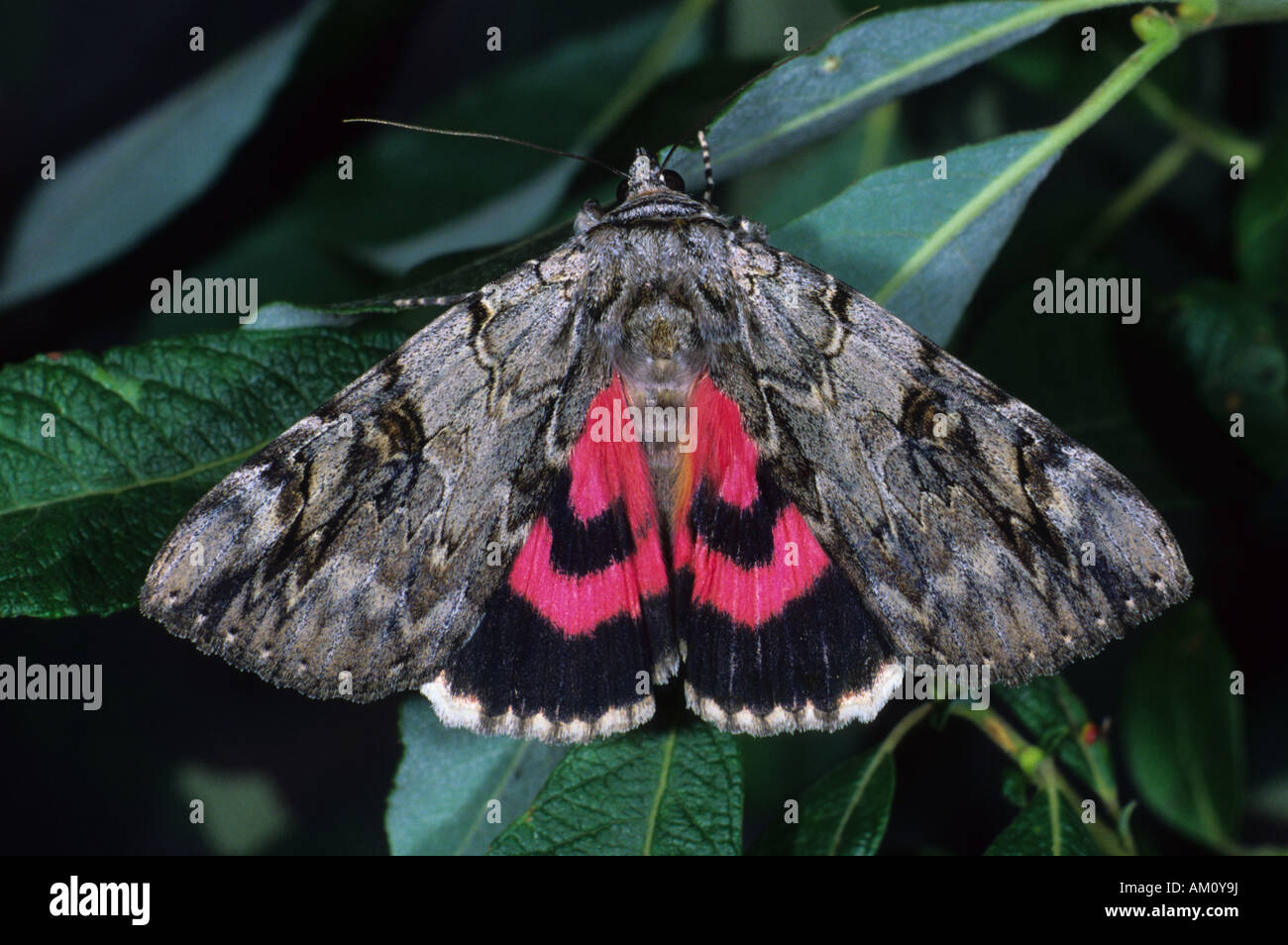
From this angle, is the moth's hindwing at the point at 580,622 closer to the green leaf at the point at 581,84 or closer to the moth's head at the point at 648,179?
the moth's head at the point at 648,179

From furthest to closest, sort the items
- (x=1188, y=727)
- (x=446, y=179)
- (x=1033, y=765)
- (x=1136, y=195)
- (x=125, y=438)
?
(x=446, y=179)
(x=1136, y=195)
(x=1188, y=727)
(x=1033, y=765)
(x=125, y=438)

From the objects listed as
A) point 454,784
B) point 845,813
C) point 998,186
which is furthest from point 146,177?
point 845,813

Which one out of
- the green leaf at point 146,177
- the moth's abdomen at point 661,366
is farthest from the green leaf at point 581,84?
the moth's abdomen at point 661,366

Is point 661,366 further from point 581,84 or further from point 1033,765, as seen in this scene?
point 581,84

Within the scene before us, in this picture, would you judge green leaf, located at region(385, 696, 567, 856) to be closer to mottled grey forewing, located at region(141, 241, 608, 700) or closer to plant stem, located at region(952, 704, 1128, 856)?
mottled grey forewing, located at region(141, 241, 608, 700)
